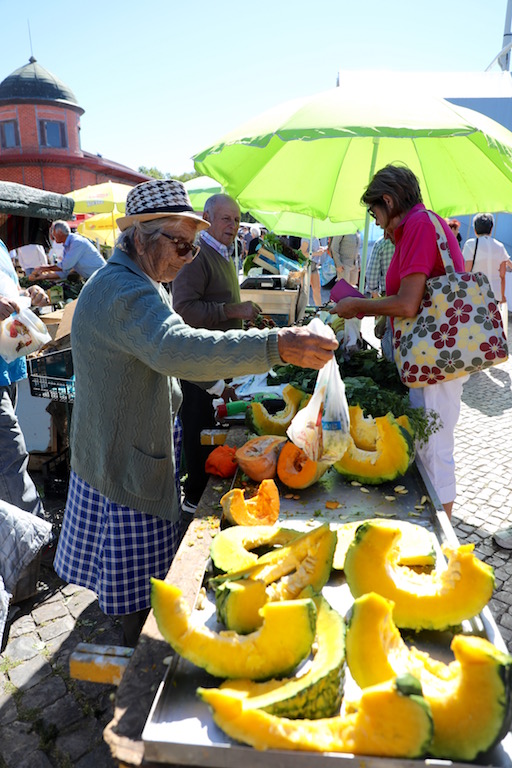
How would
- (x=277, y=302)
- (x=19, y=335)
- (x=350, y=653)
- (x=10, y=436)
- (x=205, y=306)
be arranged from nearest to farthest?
(x=350, y=653), (x=19, y=335), (x=10, y=436), (x=205, y=306), (x=277, y=302)

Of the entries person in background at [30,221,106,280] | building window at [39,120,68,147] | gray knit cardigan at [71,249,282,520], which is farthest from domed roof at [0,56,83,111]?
gray knit cardigan at [71,249,282,520]

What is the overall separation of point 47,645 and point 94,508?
1.23 m

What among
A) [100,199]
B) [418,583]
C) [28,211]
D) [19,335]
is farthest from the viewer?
[100,199]

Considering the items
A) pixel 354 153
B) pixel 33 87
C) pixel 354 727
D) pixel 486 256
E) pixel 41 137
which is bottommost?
pixel 354 727

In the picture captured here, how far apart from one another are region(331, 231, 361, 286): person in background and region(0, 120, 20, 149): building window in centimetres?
2411

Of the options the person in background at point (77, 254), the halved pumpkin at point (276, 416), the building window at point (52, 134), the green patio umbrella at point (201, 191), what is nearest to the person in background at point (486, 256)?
the green patio umbrella at point (201, 191)

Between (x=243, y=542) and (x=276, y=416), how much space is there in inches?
41.6

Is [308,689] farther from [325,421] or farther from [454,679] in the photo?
[325,421]

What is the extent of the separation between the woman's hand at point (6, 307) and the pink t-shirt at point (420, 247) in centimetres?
218

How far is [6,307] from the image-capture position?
312cm

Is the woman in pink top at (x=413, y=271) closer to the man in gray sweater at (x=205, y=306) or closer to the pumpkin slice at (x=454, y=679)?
the man in gray sweater at (x=205, y=306)

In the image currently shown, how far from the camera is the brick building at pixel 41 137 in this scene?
91.2 feet

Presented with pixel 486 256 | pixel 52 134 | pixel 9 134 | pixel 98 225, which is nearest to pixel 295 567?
pixel 486 256

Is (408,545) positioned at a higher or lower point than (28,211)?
lower
